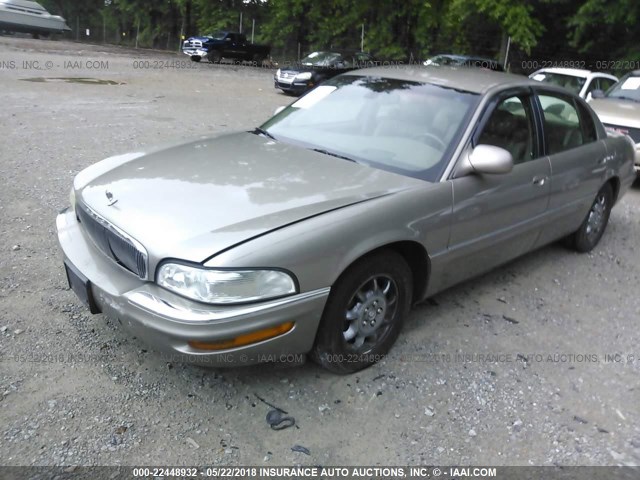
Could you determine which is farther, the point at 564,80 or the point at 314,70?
the point at 314,70

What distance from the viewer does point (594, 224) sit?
5020 millimetres

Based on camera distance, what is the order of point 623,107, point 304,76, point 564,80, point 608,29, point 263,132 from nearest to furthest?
1. point 263,132
2. point 623,107
3. point 564,80
4. point 304,76
5. point 608,29

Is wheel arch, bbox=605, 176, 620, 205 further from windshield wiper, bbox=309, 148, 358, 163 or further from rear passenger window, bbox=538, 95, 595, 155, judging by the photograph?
windshield wiper, bbox=309, 148, 358, 163

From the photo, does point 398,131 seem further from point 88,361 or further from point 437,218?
point 88,361

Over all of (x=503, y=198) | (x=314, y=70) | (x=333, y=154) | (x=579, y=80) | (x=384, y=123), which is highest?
(x=579, y=80)

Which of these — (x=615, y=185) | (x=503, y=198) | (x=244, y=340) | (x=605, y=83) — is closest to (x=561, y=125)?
(x=503, y=198)

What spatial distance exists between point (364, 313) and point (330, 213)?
Answer: 0.61 meters

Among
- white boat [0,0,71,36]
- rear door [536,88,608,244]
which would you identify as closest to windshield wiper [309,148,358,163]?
rear door [536,88,608,244]

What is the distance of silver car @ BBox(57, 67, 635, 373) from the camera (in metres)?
2.42

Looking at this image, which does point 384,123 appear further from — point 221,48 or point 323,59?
point 221,48

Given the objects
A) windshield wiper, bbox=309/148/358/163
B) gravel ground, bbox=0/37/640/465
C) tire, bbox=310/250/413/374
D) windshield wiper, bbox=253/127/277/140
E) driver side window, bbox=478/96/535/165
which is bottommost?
gravel ground, bbox=0/37/640/465

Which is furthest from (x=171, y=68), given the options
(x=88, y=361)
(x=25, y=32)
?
(x=88, y=361)

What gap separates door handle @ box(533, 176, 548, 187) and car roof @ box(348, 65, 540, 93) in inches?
26.3

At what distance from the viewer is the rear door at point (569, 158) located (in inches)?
160
